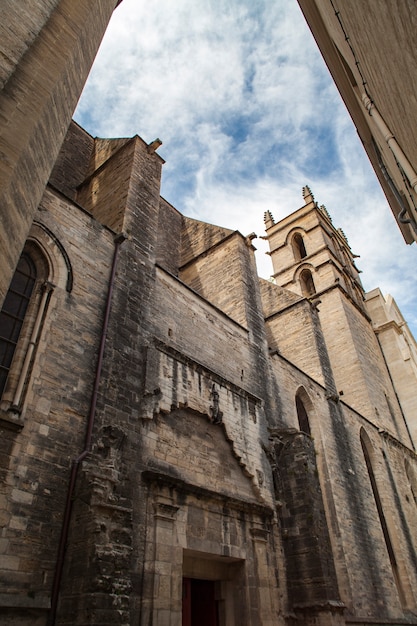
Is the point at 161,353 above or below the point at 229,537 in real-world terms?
above

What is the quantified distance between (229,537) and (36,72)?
7.17m

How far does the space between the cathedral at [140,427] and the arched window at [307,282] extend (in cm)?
1027

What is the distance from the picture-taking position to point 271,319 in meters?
15.9

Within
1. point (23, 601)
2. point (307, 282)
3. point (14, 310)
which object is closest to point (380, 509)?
point (23, 601)

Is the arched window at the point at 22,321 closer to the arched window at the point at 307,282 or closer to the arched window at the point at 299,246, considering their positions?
the arched window at the point at 307,282

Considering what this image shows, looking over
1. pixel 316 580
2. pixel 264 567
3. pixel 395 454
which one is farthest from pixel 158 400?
pixel 395 454

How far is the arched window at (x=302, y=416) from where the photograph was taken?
11.4m

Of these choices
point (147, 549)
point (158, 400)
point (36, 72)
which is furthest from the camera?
point (158, 400)

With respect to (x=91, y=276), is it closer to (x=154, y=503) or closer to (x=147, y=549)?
(x=154, y=503)

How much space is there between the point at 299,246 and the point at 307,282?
3.42 metres

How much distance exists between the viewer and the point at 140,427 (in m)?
6.47

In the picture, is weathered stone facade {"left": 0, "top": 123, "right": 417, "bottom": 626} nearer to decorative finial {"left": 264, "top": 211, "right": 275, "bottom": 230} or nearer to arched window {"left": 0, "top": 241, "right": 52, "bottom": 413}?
arched window {"left": 0, "top": 241, "right": 52, "bottom": 413}

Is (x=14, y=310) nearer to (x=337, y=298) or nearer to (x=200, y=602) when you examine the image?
(x=200, y=602)

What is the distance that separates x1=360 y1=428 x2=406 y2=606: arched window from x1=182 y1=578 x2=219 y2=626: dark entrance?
7.03 m
